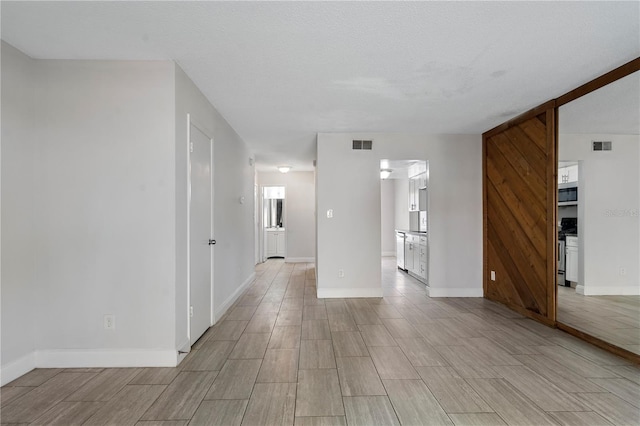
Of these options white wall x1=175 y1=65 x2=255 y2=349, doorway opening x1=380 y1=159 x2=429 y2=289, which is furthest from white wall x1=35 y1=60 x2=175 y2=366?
doorway opening x1=380 y1=159 x2=429 y2=289

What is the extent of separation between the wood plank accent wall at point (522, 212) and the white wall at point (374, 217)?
232mm

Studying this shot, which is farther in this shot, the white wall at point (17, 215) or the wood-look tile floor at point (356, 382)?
the white wall at point (17, 215)

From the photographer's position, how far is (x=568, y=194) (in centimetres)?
336

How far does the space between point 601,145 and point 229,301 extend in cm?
461

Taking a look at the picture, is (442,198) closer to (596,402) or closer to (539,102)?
(539,102)

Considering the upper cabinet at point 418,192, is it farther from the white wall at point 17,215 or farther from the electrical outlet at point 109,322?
the white wall at point 17,215

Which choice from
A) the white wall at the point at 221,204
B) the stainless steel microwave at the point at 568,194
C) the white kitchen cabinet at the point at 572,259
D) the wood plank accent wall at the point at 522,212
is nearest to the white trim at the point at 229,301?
the white wall at the point at 221,204

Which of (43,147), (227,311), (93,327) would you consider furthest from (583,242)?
(43,147)

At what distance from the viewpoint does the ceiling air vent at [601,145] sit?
298 centimetres

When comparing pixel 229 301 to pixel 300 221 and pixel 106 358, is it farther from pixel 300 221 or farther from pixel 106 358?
pixel 300 221

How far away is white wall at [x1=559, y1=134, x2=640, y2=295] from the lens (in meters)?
2.74

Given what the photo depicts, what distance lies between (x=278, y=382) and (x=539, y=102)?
13.2 ft

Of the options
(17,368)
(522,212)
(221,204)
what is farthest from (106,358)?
(522,212)

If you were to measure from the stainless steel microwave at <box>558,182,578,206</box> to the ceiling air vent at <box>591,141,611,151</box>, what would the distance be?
0.39m
